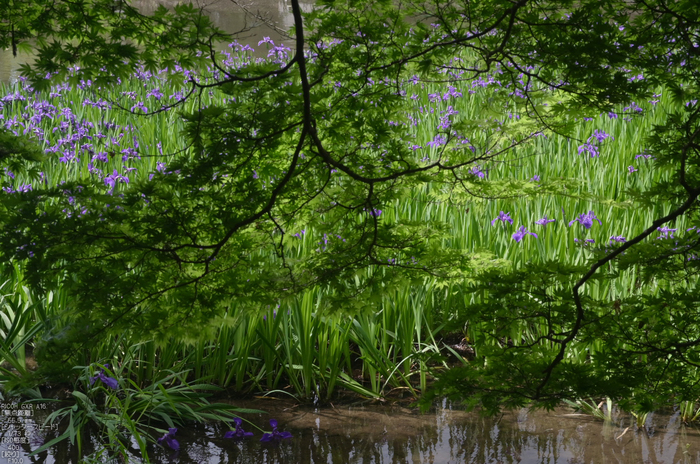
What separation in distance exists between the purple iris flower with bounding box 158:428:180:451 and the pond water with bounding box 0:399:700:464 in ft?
0.12

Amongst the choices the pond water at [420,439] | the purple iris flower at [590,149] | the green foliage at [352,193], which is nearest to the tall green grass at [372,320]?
the purple iris flower at [590,149]

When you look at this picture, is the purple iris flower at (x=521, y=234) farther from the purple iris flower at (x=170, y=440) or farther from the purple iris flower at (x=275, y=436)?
the purple iris flower at (x=170, y=440)

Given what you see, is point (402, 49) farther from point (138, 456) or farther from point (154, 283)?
point (138, 456)

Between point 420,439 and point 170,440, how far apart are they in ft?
3.80

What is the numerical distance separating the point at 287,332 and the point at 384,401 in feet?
2.11

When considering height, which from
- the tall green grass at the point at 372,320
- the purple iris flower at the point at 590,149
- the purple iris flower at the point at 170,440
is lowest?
the purple iris flower at the point at 170,440

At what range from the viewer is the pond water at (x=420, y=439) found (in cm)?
261

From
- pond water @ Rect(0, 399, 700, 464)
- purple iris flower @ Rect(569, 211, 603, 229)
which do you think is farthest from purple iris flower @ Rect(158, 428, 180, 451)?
purple iris flower @ Rect(569, 211, 603, 229)

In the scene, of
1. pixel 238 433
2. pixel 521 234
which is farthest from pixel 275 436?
pixel 521 234

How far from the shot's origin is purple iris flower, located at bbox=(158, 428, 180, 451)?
104 inches

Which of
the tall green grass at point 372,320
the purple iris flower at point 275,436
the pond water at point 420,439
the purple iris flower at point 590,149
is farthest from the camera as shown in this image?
the purple iris flower at point 590,149

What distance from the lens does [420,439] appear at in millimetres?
2775

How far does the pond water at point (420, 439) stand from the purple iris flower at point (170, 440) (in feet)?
0.12

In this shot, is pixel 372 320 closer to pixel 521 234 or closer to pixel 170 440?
pixel 521 234
